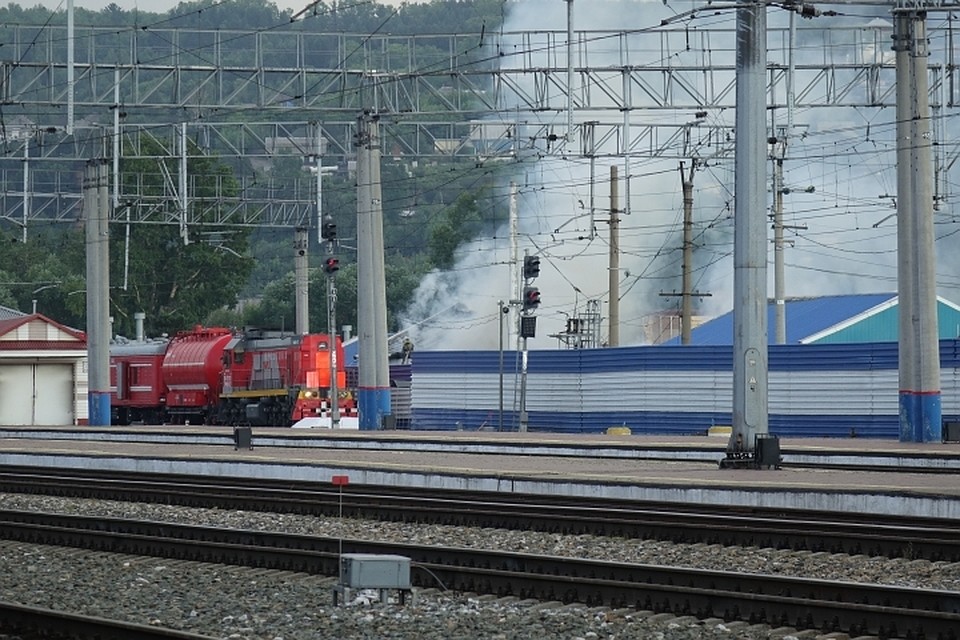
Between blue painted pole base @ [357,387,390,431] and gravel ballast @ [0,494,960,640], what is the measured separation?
2669 centimetres

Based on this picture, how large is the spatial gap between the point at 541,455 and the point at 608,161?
71.6m

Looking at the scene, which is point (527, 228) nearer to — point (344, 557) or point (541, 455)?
point (541, 455)

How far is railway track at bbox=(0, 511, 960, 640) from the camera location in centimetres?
1148

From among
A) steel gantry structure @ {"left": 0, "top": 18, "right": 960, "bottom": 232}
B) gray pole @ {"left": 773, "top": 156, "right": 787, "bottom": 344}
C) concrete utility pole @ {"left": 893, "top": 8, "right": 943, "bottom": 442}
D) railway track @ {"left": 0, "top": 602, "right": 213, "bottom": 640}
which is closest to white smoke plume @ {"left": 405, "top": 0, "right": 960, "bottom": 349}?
steel gantry structure @ {"left": 0, "top": 18, "right": 960, "bottom": 232}

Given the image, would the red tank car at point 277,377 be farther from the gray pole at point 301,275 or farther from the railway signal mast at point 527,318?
the railway signal mast at point 527,318

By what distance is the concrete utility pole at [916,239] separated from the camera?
33.8 m

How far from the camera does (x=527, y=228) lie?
3930 inches

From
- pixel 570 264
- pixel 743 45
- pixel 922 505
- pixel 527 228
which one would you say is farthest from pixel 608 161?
pixel 922 505

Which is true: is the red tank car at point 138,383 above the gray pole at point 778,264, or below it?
below

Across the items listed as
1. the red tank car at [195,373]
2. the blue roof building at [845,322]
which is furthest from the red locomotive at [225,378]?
the blue roof building at [845,322]

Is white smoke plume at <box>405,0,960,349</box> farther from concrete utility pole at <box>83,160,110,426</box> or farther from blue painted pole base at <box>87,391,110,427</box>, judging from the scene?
blue painted pole base at <box>87,391,110,427</box>

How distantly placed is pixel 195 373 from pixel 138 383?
5.59 m

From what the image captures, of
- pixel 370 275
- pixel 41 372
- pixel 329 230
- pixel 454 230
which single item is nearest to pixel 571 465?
pixel 370 275

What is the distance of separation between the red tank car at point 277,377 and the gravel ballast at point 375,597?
35.5m
